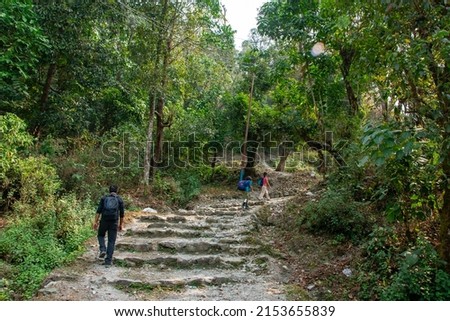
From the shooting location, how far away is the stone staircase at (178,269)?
5.57 m

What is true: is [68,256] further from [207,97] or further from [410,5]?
[207,97]

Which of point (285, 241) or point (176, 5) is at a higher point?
point (176, 5)

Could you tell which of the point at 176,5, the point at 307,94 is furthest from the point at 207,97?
the point at 307,94

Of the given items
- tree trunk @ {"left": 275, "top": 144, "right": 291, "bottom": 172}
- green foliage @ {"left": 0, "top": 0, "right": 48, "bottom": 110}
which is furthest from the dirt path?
tree trunk @ {"left": 275, "top": 144, "right": 291, "bottom": 172}

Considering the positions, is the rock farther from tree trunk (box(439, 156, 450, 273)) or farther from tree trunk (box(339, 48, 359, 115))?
tree trunk (box(339, 48, 359, 115))

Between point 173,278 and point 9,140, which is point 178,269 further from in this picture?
point 9,140

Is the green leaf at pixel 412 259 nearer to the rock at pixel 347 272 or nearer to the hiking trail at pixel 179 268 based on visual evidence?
the rock at pixel 347 272

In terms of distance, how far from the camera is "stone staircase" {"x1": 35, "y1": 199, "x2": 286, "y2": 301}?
5566mm

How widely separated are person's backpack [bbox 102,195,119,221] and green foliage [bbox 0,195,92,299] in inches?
39.6

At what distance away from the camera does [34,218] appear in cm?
740

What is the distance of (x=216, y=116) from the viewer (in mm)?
19734

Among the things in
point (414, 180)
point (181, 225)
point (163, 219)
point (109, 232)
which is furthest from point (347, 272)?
point (163, 219)

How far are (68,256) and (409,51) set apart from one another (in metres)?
6.41

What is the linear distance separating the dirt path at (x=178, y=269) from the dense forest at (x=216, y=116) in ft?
2.07
